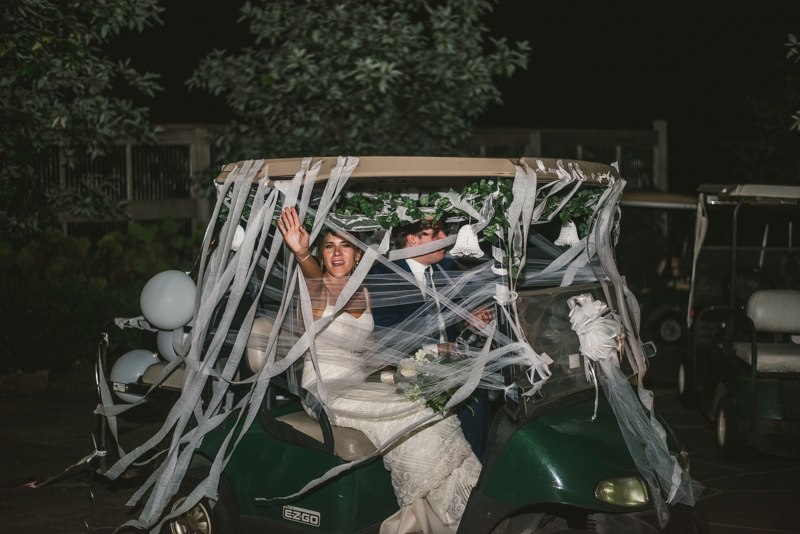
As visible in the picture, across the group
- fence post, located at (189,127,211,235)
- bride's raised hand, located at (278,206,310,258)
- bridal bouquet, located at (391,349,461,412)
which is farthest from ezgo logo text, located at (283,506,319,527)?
fence post, located at (189,127,211,235)

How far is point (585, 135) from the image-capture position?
1427cm

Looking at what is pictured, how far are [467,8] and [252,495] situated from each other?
6.40 meters

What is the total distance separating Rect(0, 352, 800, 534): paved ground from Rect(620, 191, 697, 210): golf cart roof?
307 centimetres

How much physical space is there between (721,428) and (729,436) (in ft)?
0.40

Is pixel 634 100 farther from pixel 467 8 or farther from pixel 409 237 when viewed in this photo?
pixel 409 237

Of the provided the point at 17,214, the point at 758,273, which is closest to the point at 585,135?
the point at 758,273

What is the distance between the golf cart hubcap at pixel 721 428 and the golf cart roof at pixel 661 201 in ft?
13.4

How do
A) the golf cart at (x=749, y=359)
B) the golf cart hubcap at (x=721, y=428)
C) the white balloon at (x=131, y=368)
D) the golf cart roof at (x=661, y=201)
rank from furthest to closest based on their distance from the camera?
the golf cart roof at (x=661, y=201), the golf cart hubcap at (x=721, y=428), the golf cart at (x=749, y=359), the white balloon at (x=131, y=368)

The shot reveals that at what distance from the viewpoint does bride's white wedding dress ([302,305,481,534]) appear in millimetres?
3305

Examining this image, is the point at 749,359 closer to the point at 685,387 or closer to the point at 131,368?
the point at 685,387

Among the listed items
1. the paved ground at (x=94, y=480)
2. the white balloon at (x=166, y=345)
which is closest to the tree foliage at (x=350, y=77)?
the paved ground at (x=94, y=480)

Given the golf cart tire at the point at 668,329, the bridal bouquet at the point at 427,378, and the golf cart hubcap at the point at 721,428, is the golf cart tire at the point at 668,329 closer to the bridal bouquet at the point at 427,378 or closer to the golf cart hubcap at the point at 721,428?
the golf cart hubcap at the point at 721,428

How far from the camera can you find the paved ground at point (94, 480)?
453 centimetres

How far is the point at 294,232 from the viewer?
10.8 feet
